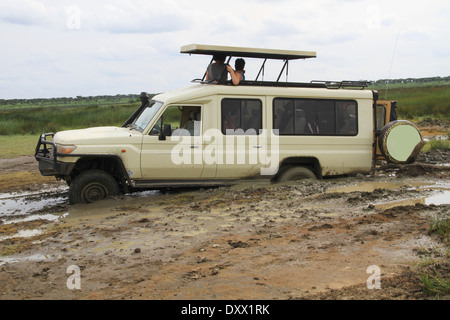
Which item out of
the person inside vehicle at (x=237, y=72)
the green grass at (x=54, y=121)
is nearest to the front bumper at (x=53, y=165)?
the person inside vehicle at (x=237, y=72)

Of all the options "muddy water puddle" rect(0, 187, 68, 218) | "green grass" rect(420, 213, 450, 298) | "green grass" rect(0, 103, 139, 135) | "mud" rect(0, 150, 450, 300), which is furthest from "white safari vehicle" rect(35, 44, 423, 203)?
"green grass" rect(0, 103, 139, 135)

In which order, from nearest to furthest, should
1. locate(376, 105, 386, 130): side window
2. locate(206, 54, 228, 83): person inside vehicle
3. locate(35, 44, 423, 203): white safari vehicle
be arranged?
locate(35, 44, 423, 203): white safari vehicle, locate(206, 54, 228, 83): person inside vehicle, locate(376, 105, 386, 130): side window

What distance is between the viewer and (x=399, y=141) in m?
10.4

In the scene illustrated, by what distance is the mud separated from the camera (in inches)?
208

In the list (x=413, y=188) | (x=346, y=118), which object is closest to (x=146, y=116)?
(x=346, y=118)

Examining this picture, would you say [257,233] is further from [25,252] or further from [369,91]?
[369,91]

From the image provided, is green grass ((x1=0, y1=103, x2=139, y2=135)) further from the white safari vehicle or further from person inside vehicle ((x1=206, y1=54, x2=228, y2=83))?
person inside vehicle ((x1=206, y1=54, x2=228, y2=83))

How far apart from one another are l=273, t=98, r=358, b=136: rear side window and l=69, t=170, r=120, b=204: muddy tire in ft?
10.1

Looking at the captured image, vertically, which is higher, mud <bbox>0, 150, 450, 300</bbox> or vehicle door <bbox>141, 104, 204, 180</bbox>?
vehicle door <bbox>141, 104, 204, 180</bbox>

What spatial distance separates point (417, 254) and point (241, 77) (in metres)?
5.25

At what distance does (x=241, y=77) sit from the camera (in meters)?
10.2

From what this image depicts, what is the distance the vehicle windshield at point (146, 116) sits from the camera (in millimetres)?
9698
